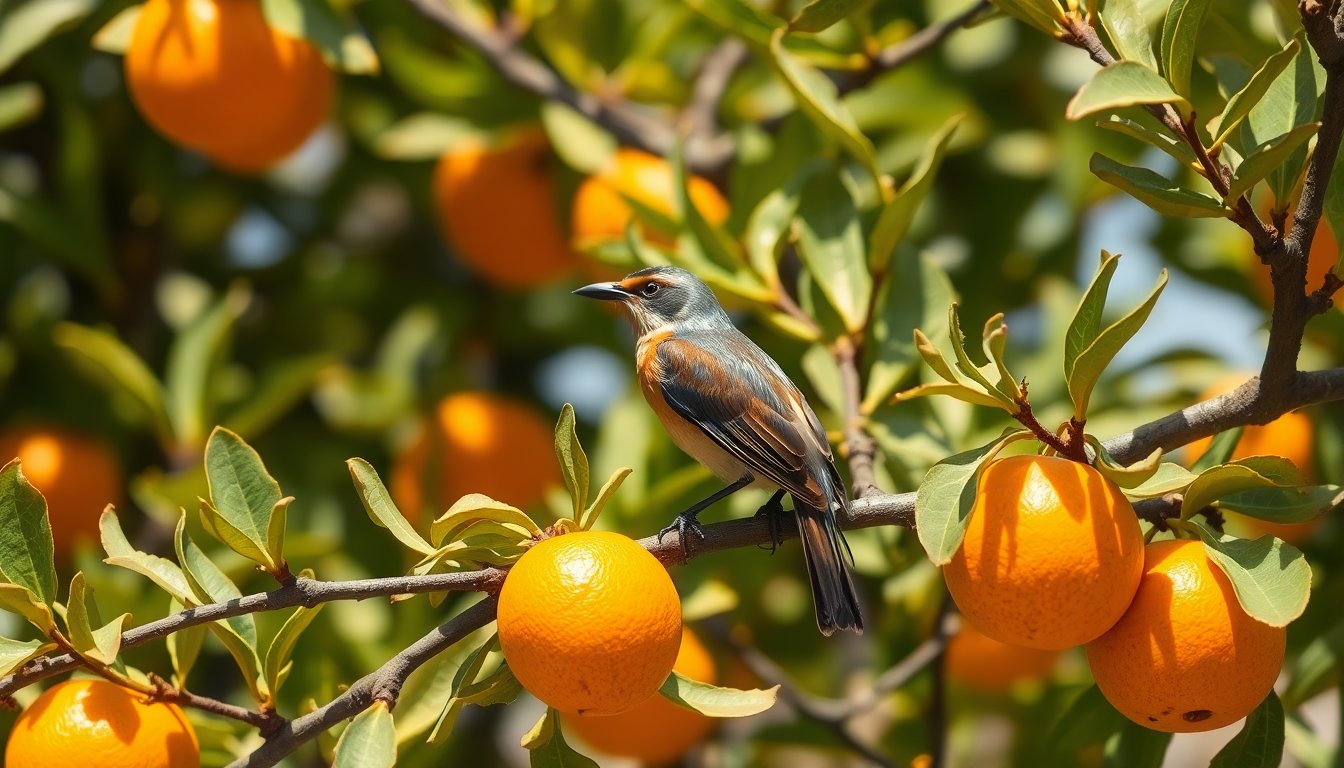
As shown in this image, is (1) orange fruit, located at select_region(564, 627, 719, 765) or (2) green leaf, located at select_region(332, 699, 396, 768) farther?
(1) orange fruit, located at select_region(564, 627, 719, 765)

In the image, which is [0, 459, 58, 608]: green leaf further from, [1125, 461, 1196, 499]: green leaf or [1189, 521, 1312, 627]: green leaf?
[1189, 521, 1312, 627]: green leaf

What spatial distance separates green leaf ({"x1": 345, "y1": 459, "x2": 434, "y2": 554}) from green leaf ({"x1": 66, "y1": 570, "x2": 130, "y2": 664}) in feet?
1.42

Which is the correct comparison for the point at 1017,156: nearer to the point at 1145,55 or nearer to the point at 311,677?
the point at 1145,55

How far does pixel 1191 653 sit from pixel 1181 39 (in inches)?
40.3

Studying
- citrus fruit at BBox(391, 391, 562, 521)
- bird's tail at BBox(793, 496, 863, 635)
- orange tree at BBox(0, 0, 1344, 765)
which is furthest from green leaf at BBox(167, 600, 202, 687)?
citrus fruit at BBox(391, 391, 562, 521)

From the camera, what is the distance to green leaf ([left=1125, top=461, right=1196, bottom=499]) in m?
2.21

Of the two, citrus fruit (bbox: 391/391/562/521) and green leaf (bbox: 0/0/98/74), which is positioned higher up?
green leaf (bbox: 0/0/98/74)

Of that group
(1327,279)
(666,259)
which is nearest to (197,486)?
(666,259)

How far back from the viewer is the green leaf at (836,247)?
3.34 m

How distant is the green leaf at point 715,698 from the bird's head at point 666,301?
175 centimetres

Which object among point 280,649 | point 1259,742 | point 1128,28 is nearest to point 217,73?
point 280,649

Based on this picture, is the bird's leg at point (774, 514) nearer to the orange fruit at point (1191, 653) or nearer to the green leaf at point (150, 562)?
the orange fruit at point (1191, 653)

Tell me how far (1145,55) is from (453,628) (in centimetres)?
158

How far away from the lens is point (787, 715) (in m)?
4.43
